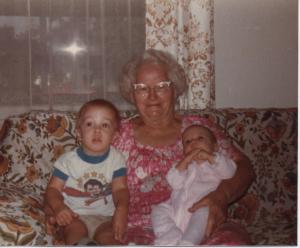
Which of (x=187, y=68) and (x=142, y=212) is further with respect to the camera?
(x=187, y=68)

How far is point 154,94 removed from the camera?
1.59 m

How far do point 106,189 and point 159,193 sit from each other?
17 centimetres

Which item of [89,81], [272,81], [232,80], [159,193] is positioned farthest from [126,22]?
[159,193]

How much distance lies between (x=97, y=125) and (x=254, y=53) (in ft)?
3.80

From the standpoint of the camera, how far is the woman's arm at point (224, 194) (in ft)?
4.45

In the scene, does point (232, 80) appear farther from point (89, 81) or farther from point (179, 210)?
point (179, 210)

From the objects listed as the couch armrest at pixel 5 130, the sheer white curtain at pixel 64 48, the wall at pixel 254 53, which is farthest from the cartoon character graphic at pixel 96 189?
the wall at pixel 254 53

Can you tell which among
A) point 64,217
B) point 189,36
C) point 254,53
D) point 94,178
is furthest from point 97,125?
point 254,53

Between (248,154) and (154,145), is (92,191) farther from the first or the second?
(248,154)

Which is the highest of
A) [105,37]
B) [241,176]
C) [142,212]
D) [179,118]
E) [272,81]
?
[105,37]

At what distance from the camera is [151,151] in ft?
5.12

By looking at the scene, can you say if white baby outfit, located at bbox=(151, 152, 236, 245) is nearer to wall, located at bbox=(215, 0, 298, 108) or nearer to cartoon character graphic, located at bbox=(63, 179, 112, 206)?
cartoon character graphic, located at bbox=(63, 179, 112, 206)

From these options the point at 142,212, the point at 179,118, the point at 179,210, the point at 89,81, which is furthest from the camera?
the point at 89,81

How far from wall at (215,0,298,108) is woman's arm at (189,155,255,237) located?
0.86 m
